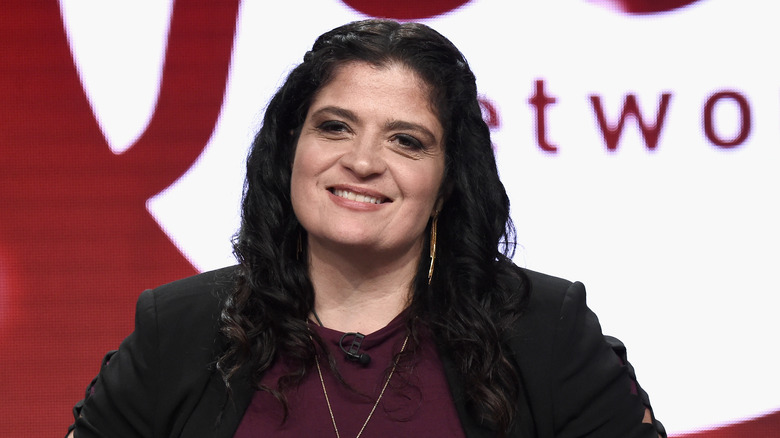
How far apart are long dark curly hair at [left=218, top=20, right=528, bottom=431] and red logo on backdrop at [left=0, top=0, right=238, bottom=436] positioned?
731mm

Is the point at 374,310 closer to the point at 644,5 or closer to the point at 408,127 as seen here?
the point at 408,127

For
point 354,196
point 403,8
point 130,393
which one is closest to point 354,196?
point 354,196

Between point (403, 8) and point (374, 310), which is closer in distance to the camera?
point (374, 310)

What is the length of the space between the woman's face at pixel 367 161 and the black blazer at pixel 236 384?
25 cm

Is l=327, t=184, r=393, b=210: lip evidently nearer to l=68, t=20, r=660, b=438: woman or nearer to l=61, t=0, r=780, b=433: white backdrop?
l=68, t=20, r=660, b=438: woman

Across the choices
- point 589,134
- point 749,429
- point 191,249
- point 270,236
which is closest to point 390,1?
point 589,134

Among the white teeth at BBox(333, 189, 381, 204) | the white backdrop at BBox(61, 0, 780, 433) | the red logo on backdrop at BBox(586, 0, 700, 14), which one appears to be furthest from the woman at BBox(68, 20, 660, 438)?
the red logo on backdrop at BBox(586, 0, 700, 14)

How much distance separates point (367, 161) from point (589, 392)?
518mm

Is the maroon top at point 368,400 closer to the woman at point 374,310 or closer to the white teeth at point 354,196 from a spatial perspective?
the woman at point 374,310

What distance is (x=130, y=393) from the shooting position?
1536 millimetres

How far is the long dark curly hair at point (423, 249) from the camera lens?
5.07ft

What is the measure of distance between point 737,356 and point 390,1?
3.99ft

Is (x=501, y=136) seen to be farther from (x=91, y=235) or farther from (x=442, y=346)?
(x=91, y=235)

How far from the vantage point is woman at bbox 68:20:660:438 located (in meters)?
1.52
